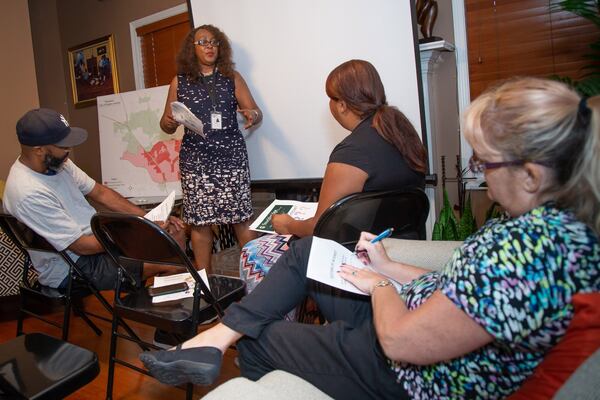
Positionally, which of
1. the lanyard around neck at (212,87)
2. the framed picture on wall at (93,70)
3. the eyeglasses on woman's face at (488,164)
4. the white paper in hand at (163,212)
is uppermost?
the framed picture on wall at (93,70)

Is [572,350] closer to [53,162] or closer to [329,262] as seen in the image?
[329,262]

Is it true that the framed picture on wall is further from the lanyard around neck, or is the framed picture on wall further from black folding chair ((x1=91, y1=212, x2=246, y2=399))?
black folding chair ((x1=91, y1=212, x2=246, y2=399))

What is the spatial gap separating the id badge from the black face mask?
2.75 ft

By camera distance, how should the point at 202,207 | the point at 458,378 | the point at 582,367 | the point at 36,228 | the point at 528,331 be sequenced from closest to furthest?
the point at 582,367
the point at 528,331
the point at 458,378
the point at 36,228
the point at 202,207

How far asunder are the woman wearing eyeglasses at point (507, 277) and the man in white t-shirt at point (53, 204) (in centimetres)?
141

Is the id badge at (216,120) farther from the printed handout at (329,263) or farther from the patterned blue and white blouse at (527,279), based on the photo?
the patterned blue and white blouse at (527,279)

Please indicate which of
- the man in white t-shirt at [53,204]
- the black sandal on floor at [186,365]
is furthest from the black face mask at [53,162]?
the black sandal on floor at [186,365]

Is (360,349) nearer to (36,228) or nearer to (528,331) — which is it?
(528,331)

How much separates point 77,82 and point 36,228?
3.57m

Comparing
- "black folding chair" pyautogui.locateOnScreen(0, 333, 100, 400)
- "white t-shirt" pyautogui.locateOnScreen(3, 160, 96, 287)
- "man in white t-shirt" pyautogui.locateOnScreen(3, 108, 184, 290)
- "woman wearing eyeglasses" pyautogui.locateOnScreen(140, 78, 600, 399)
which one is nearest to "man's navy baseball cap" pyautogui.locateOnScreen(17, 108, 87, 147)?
"man in white t-shirt" pyautogui.locateOnScreen(3, 108, 184, 290)

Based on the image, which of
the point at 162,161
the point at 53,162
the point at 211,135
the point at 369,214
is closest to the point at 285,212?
the point at 369,214

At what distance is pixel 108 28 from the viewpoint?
4.59 m

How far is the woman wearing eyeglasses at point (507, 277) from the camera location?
0.77m

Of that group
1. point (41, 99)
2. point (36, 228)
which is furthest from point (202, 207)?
point (41, 99)
